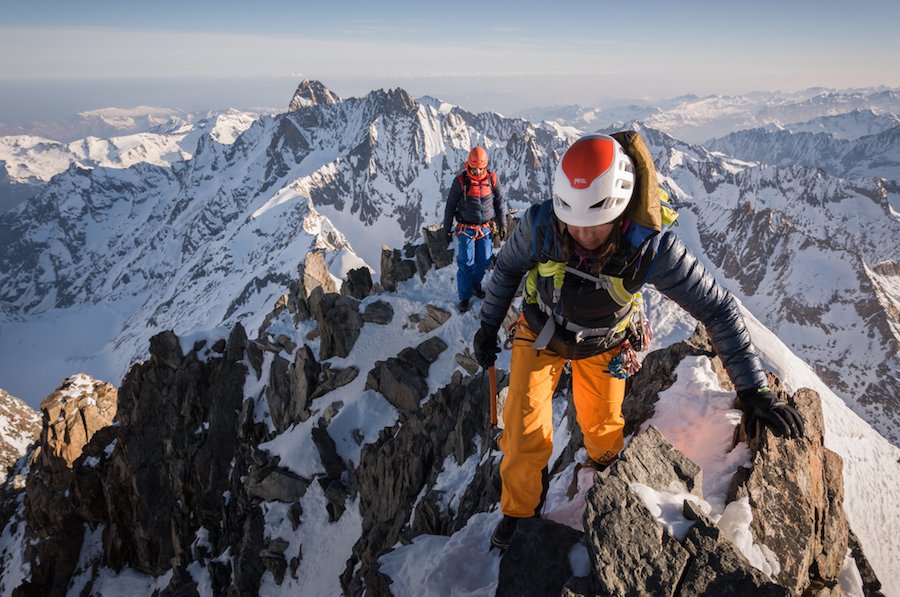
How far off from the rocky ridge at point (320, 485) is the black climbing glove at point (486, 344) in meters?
2.03

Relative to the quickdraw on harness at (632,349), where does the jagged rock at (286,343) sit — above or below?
below

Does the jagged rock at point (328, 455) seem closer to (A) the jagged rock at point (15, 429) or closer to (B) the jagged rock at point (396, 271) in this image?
(B) the jagged rock at point (396, 271)

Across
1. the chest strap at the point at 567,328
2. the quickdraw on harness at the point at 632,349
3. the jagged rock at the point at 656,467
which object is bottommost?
the jagged rock at the point at 656,467

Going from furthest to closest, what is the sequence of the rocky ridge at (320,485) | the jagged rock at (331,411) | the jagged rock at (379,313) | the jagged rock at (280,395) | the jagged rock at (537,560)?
the jagged rock at (280,395) → the jagged rock at (379,313) → the jagged rock at (331,411) → the jagged rock at (537,560) → the rocky ridge at (320,485)

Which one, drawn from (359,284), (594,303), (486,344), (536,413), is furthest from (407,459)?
(359,284)

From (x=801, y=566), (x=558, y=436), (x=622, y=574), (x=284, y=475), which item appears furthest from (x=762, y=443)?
(x=284, y=475)

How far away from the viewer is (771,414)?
416 centimetres

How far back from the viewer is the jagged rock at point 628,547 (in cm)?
352

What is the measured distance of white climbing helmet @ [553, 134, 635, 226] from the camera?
356cm

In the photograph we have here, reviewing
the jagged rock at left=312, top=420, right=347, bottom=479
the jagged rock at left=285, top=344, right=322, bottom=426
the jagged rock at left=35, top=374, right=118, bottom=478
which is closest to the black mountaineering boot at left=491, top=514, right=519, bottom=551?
the jagged rock at left=312, top=420, right=347, bottom=479

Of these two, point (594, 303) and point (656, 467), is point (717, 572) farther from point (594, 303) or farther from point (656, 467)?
point (594, 303)

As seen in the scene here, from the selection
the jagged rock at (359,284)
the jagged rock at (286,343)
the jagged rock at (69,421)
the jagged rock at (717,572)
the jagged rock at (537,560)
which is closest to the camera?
the jagged rock at (717,572)

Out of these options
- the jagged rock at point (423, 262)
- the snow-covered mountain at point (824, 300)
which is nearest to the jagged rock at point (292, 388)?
the jagged rock at point (423, 262)

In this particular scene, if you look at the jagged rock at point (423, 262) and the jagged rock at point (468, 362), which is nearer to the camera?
the jagged rock at point (468, 362)
